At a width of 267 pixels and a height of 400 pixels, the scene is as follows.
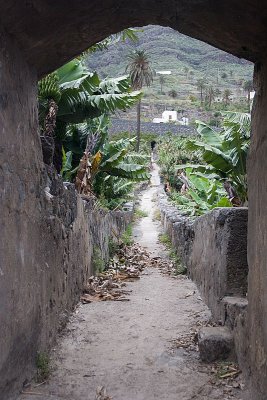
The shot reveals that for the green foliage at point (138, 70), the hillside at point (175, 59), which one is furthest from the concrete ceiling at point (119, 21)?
the hillside at point (175, 59)

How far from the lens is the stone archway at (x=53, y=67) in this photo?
3455 millimetres

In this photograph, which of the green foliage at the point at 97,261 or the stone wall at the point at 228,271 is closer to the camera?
the stone wall at the point at 228,271

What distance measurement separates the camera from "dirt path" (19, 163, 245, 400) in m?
4.10

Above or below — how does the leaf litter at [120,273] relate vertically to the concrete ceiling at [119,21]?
below

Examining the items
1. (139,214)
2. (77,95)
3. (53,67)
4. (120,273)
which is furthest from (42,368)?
(139,214)

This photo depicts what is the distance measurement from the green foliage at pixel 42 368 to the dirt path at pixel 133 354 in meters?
A: 0.06

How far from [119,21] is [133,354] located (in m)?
3.07

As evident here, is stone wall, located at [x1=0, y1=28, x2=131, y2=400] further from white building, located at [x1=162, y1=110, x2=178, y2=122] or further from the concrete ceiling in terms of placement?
white building, located at [x1=162, y1=110, x2=178, y2=122]

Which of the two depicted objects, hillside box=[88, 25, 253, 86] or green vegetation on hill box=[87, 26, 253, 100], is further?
hillside box=[88, 25, 253, 86]

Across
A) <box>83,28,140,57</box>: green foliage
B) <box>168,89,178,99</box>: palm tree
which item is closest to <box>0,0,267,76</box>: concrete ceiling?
<box>83,28,140,57</box>: green foliage

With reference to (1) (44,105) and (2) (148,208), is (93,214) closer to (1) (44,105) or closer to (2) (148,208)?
(1) (44,105)

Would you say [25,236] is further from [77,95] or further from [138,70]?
[138,70]

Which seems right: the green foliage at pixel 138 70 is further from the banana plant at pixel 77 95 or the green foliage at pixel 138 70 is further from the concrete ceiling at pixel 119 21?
the concrete ceiling at pixel 119 21

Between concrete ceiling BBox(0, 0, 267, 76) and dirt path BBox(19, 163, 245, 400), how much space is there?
2.66 meters
